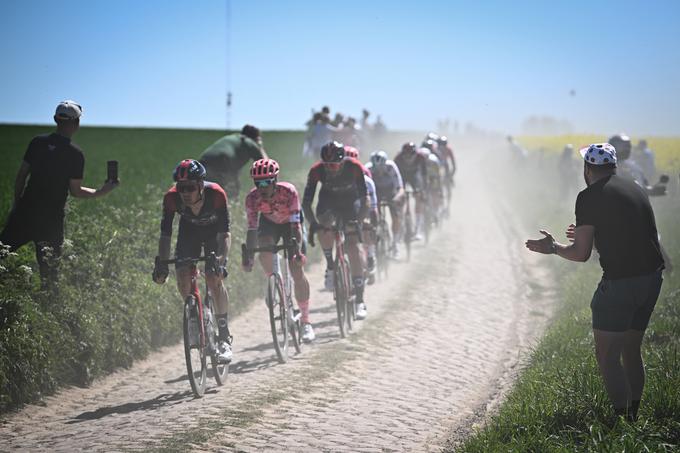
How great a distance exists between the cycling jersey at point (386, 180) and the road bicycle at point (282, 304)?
564cm

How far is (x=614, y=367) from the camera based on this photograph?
6.68m

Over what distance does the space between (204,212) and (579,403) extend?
4.34 metres

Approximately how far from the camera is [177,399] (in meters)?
9.31

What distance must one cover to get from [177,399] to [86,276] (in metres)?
2.33

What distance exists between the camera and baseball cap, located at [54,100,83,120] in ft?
31.9

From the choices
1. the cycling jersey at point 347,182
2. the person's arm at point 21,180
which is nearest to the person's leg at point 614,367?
the person's arm at point 21,180

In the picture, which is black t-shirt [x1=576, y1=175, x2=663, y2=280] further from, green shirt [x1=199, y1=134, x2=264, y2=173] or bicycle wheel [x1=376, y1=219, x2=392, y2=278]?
bicycle wheel [x1=376, y1=219, x2=392, y2=278]

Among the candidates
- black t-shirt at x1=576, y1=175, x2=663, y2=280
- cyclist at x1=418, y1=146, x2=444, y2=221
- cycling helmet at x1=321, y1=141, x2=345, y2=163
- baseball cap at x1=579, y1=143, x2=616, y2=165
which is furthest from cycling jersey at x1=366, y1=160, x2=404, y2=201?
black t-shirt at x1=576, y1=175, x2=663, y2=280

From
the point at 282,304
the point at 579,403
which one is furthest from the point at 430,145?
the point at 579,403

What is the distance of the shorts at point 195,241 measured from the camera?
32.0 ft

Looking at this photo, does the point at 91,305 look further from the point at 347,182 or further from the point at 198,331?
the point at 347,182

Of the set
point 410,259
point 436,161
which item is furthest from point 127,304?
point 436,161

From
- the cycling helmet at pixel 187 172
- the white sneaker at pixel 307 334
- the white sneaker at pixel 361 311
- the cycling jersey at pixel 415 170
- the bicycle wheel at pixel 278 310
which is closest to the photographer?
the cycling helmet at pixel 187 172

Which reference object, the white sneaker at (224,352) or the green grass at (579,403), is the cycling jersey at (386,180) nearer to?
the green grass at (579,403)
